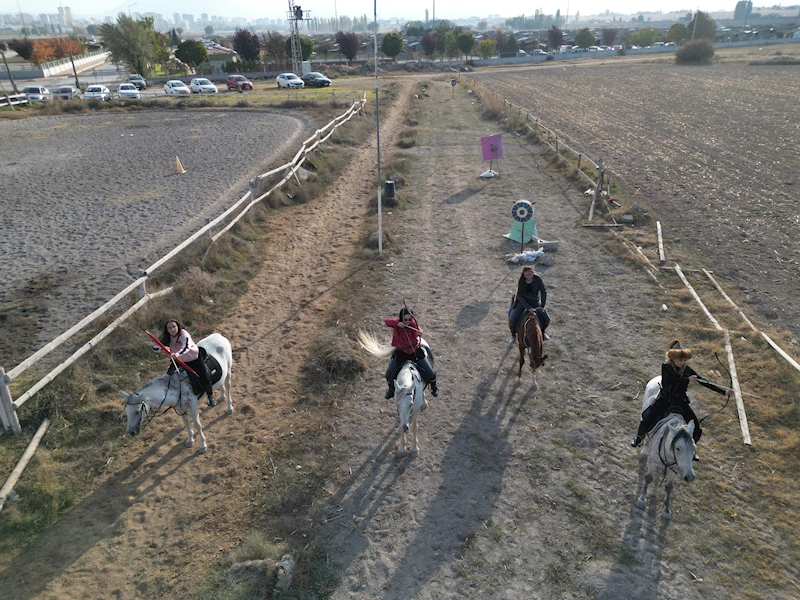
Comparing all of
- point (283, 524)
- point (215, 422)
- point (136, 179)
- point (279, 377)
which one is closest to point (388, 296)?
point (279, 377)

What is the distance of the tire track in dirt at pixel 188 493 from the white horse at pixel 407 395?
1.88 metres

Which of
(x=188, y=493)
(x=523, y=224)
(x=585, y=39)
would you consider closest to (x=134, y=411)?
(x=188, y=493)

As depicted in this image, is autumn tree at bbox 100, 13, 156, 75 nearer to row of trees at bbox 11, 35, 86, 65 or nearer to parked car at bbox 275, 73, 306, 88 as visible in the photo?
row of trees at bbox 11, 35, 86, 65

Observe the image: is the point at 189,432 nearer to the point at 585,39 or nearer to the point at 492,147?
the point at 492,147

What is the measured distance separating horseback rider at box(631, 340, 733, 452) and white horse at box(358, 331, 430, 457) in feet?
10.3

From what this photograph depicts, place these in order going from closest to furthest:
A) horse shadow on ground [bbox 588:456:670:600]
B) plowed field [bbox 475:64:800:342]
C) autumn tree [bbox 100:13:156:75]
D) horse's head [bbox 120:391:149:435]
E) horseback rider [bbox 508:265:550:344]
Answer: horse shadow on ground [bbox 588:456:670:600] < horse's head [bbox 120:391:149:435] < horseback rider [bbox 508:265:550:344] < plowed field [bbox 475:64:800:342] < autumn tree [bbox 100:13:156:75]

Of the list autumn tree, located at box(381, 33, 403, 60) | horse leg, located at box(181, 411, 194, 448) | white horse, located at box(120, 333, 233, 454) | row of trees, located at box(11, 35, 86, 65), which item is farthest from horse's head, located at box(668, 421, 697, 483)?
autumn tree, located at box(381, 33, 403, 60)

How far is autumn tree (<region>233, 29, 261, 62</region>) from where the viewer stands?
68062mm

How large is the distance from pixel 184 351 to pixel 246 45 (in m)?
72.7

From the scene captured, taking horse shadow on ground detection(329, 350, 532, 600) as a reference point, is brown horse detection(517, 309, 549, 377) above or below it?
above

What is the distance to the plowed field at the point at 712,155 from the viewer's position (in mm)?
13684

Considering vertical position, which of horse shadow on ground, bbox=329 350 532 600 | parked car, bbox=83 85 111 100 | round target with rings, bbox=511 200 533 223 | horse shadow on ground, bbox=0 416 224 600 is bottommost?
horse shadow on ground, bbox=329 350 532 600

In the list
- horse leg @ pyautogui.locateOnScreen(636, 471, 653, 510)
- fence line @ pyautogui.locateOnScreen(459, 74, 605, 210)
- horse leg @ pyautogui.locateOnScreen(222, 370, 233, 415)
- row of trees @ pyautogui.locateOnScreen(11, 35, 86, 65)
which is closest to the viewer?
horse leg @ pyautogui.locateOnScreen(636, 471, 653, 510)

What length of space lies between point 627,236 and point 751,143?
17.0 m
